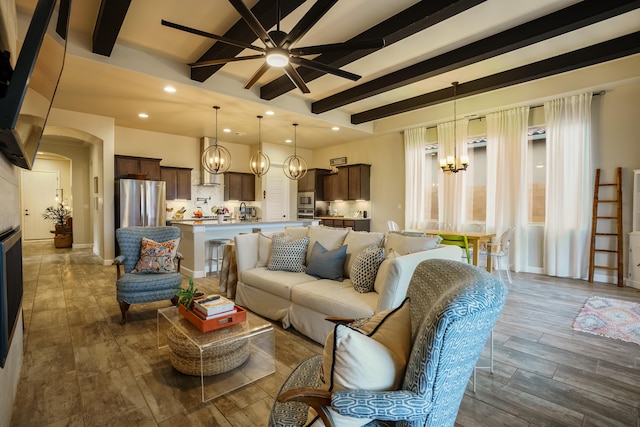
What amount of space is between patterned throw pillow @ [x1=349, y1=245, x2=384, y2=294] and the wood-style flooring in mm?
664

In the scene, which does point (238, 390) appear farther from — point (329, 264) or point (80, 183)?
point (80, 183)

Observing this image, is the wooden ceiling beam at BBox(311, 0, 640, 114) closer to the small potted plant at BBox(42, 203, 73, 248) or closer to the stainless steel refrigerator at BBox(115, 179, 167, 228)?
the stainless steel refrigerator at BBox(115, 179, 167, 228)

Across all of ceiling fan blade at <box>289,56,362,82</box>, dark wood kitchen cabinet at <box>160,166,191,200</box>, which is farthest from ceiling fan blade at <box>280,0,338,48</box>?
dark wood kitchen cabinet at <box>160,166,191,200</box>

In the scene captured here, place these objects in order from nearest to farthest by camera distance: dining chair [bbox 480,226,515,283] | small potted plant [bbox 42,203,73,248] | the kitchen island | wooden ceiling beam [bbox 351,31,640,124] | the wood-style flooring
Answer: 1. the wood-style flooring
2. wooden ceiling beam [bbox 351,31,640,124]
3. dining chair [bbox 480,226,515,283]
4. the kitchen island
5. small potted plant [bbox 42,203,73,248]

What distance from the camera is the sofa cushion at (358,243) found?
3189 millimetres

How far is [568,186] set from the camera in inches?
204

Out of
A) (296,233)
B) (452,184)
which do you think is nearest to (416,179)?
(452,184)

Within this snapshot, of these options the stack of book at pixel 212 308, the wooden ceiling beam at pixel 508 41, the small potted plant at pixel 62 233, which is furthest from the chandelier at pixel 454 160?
the small potted plant at pixel 62 233

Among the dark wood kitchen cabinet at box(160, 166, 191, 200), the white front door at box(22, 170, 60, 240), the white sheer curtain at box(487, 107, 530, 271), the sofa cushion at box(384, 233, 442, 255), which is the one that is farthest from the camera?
the white front door at box(22, 170, 60, 240)

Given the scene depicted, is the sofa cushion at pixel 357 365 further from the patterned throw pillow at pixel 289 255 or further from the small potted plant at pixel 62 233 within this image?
the small potted plant at pixel 62 233

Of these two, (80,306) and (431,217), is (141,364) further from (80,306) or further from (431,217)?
(431,217)

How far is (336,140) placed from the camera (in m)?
8.33

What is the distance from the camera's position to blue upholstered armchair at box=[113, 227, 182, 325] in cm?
320

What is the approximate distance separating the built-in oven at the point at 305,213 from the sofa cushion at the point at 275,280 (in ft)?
17.3
